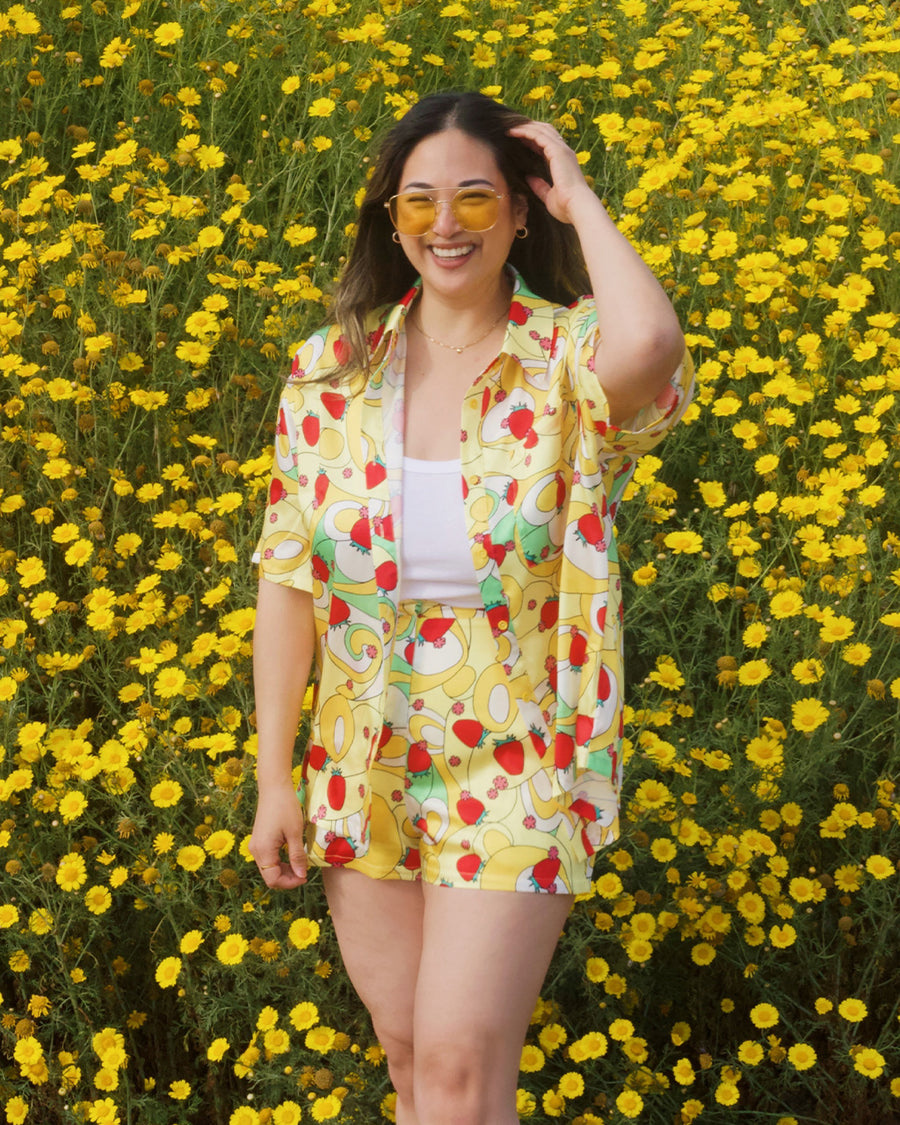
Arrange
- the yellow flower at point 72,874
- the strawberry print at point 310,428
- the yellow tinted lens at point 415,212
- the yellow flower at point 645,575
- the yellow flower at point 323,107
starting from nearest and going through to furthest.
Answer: the yellow tinted lens at point 415,212, the strawberry print at point 310,428, the yellow flower at point 72,874, the yellow flower at point 645,575, the yellow flower at point 323,107

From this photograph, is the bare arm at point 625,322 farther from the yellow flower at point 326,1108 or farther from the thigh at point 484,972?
the yellow flower at point 326,1108

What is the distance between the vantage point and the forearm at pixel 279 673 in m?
2.11

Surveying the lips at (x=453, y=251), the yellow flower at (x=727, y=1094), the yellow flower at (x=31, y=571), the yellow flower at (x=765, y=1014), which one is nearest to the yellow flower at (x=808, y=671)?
the yellow flower at (x=765, y=1014)

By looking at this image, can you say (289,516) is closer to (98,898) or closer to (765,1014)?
(98,898)

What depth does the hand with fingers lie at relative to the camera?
208 cm

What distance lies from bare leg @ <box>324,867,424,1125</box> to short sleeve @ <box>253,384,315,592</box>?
455mm

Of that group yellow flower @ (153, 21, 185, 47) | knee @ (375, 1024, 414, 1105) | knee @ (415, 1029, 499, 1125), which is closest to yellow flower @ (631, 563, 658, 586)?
knee @ (375, 1024, 414, 1105)

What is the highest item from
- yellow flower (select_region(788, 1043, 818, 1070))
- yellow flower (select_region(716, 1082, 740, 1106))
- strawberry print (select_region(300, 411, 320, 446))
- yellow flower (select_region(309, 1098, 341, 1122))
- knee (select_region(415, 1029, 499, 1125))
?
strawberry print (select_region(300, 411, 320, 446))

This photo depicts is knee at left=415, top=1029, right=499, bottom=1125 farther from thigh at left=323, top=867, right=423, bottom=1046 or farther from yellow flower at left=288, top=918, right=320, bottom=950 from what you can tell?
yellow flower at left=288, top=918, right=320, bottom=950

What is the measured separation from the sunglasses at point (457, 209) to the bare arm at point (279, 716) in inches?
22.9

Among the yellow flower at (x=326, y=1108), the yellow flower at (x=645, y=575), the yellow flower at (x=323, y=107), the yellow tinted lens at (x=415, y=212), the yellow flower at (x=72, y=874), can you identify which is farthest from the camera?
the yellow flower at (x=323, y=107)

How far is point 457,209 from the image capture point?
6.42 feet

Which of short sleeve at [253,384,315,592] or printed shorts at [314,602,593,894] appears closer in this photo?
printed shorts at [314,602,593,894]

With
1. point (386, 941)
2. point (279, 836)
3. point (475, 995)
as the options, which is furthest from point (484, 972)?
point (279, 836)
